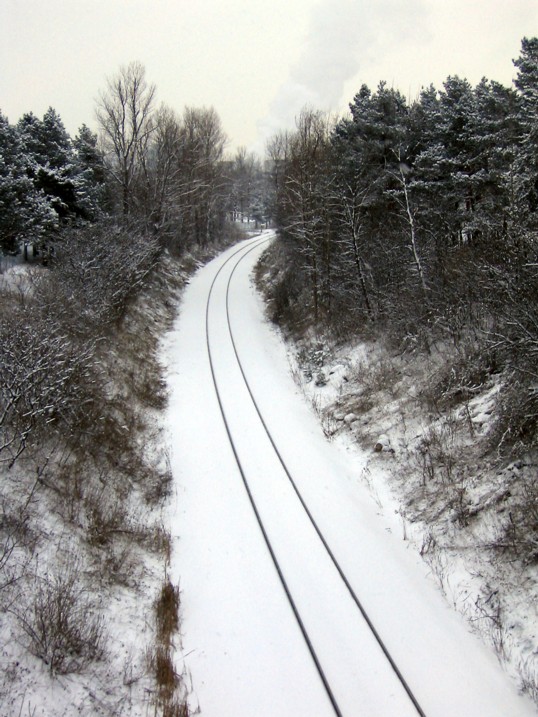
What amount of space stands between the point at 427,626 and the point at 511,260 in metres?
7.18

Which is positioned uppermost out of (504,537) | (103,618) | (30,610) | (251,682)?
(504,537)

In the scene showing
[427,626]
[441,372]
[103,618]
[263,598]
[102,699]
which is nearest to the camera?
[102,699]

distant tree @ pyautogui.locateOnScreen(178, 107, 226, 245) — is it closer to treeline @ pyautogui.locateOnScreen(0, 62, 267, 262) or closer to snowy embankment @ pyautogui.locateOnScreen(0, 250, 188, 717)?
treeline @ pyautogui.locateOnScreen(0, 62, 267, 262)

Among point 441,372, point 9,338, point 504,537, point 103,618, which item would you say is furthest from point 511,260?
point 9,338

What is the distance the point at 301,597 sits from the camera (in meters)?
6.92

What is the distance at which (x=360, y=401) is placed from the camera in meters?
12.9

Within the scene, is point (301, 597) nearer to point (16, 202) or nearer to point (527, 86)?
point (16, 202)

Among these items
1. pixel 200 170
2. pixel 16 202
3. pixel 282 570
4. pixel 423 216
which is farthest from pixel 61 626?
pixel 200 170

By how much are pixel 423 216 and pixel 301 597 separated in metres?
18.2

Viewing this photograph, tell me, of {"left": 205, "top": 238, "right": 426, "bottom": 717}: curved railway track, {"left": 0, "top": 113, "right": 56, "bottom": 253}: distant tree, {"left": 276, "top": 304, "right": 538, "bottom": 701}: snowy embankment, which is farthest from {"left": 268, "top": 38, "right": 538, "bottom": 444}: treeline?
{"left": 0, "top": 113, "right": 56, "bottom": 253}: distant tree

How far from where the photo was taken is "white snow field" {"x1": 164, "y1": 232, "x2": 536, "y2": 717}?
5.50 meters

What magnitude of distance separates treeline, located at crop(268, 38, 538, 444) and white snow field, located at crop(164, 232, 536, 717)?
184 inches

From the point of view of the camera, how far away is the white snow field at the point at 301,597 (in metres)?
5.50

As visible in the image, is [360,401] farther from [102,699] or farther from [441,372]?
[102,699]
